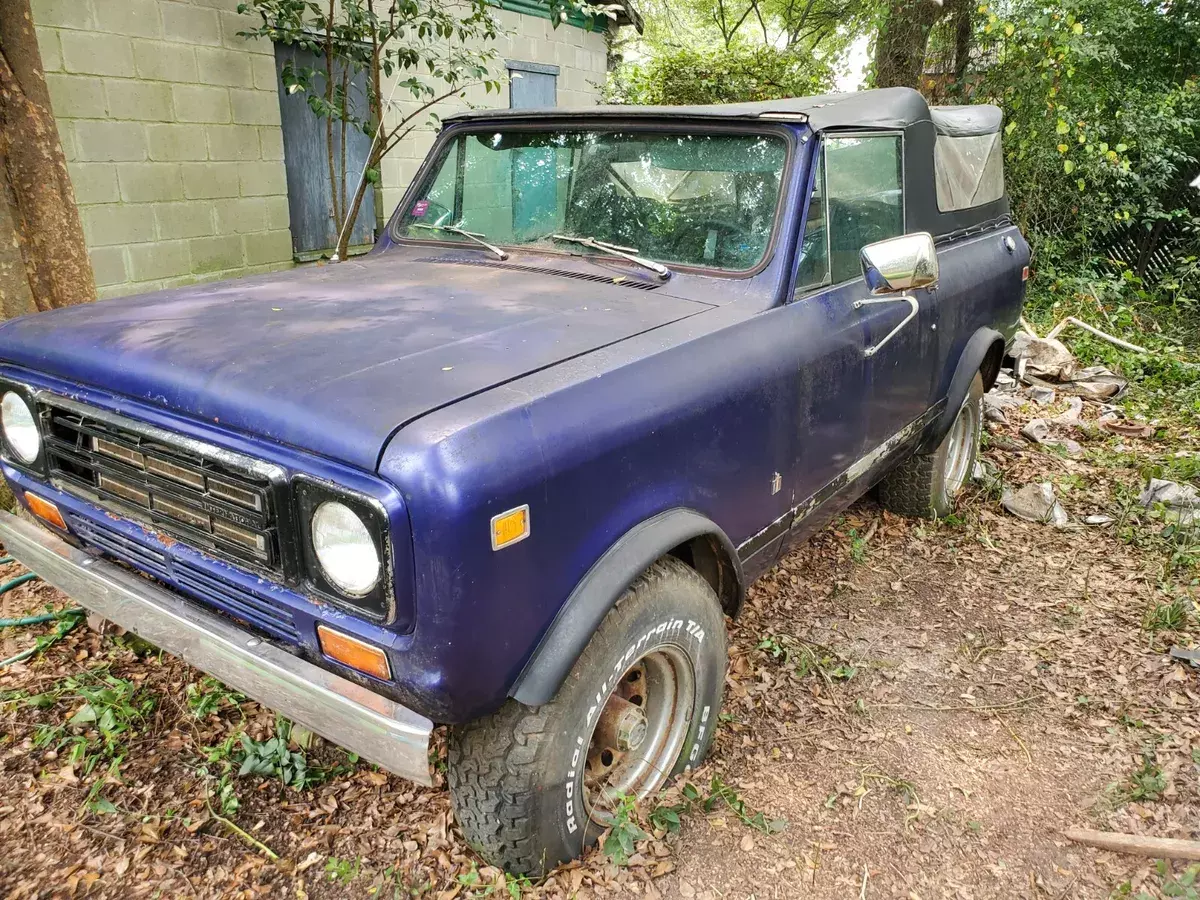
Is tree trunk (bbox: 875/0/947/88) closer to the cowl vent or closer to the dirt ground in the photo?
the dirt ground

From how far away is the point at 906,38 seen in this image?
870 centimetres

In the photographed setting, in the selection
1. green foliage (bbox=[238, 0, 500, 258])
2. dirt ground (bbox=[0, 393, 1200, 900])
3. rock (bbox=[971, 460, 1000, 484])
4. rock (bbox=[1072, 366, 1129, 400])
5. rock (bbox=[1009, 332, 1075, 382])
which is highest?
green foliage (bbox=[238, 0, 500, 258])

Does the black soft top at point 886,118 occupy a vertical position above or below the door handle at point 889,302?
above

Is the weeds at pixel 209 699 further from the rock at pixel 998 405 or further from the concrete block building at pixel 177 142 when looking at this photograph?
the rock at pixel 998 405

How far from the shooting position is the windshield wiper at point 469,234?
310 cm

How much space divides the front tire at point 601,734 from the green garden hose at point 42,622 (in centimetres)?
191

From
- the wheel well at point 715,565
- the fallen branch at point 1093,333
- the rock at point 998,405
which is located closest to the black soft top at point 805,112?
the wheel well at point 715,565

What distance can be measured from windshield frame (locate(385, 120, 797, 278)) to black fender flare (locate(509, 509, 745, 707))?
95cm

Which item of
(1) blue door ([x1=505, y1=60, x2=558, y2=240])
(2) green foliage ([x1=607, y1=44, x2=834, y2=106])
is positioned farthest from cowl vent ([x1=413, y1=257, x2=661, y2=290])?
(2) green foliage ([x1=607, y1=44, x2=834, y2=106])

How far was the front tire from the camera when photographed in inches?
77.3

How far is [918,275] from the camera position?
2.60 meters

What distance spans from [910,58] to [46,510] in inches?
350

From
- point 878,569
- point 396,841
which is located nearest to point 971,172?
point 878,569

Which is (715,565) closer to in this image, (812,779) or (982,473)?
(812,779)
